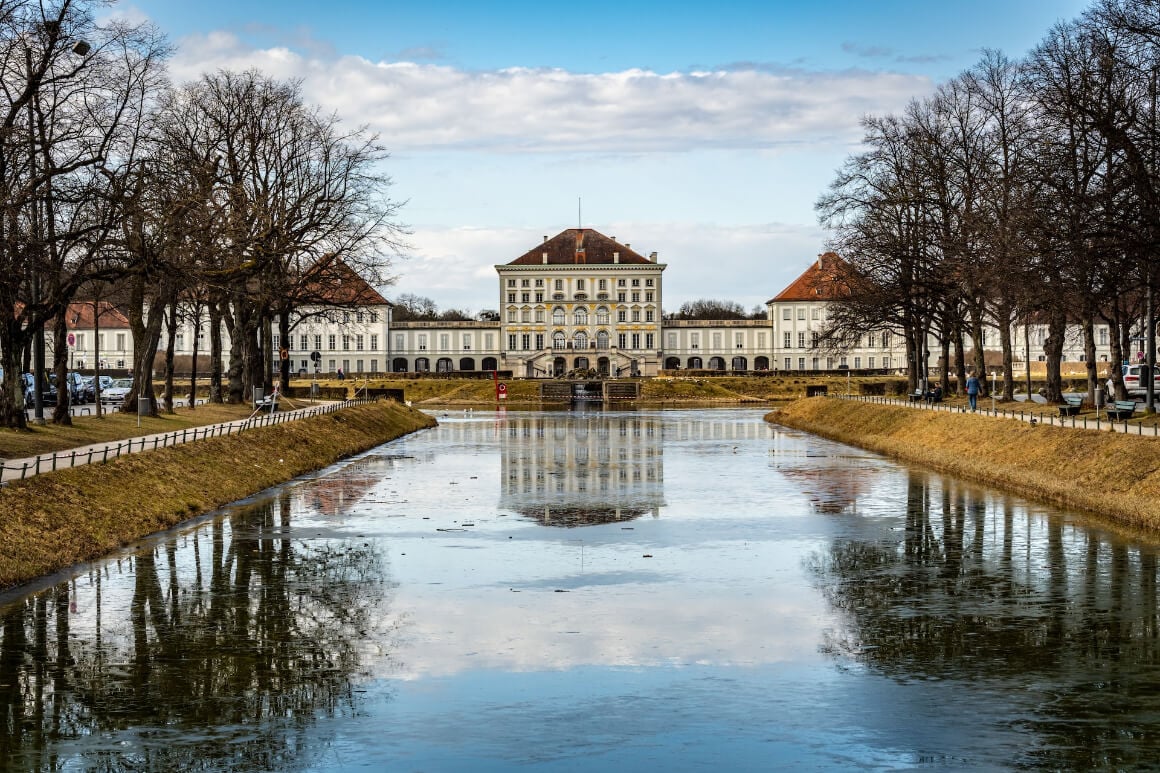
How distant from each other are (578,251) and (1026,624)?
138 metres

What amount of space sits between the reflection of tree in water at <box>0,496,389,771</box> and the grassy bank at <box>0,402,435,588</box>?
133cm

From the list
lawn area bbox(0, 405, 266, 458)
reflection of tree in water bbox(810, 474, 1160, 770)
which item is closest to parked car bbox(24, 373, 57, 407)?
lawn area bbox(0, 405, 266, 458)

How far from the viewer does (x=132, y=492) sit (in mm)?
28578

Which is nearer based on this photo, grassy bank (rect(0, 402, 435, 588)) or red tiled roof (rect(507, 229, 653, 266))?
grassy bank (rect(0, 402, 435, 588))

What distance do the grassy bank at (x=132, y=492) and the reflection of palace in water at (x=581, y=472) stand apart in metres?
6.31

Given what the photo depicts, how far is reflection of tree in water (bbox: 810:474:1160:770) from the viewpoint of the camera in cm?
1295

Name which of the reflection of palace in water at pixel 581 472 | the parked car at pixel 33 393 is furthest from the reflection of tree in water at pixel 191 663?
the parked car at pixel 33 393

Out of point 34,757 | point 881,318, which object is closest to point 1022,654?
point 34,757

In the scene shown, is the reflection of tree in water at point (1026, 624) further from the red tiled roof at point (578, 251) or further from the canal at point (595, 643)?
the red tiled roof at point (578, 251)

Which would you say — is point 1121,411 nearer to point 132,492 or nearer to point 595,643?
point 132,492

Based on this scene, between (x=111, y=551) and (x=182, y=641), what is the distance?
7904 millimetres

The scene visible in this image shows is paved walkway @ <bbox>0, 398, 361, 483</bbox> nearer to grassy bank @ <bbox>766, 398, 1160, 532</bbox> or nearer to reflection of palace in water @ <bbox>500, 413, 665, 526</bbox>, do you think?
reflection of palace in water @ <bbox>500, 413, 665, 526</bbox>

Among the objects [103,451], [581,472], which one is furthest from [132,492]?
[581,472]

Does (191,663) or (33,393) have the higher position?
(33,393)
